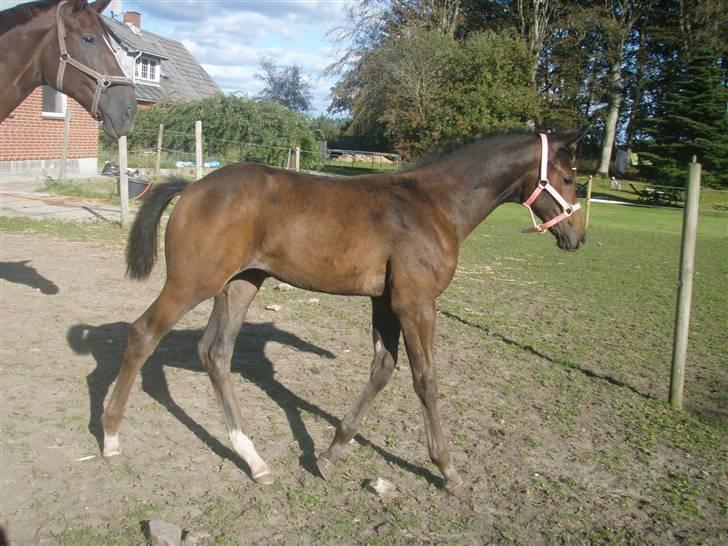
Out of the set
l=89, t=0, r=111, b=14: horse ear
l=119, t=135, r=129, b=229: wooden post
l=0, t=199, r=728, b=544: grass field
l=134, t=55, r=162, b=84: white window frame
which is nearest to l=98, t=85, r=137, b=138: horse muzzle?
l=89, t=0, r=111, b=14: horse ear

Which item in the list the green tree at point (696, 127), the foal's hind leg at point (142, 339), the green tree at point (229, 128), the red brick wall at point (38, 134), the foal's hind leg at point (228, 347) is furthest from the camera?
the green tree at point (696, 127)

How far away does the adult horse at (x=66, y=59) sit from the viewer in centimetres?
382

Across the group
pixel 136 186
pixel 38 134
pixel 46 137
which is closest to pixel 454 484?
pixel 136 186

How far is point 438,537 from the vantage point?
330cm

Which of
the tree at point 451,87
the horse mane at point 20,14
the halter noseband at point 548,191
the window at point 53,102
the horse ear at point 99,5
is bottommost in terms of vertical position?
the halter noseband at point 548,191

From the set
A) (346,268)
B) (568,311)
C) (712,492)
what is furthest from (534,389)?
(568,311)

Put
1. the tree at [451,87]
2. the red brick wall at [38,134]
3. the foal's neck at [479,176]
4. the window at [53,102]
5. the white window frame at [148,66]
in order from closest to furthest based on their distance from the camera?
the foal's neck at [479,176]
the red brick wall at [38,134]
the window at [53,102]
the tree at [451,87]
the white window frame at [148,66]

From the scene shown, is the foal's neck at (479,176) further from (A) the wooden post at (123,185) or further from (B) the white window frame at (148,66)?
(B) the white window frame at (148,66)

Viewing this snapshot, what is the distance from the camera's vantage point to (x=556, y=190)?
4293 mm

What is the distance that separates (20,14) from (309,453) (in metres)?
3.31

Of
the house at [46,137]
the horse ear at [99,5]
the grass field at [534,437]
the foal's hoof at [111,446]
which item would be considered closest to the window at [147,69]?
the house at [46,137]

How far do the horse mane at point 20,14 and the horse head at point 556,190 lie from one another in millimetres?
3306

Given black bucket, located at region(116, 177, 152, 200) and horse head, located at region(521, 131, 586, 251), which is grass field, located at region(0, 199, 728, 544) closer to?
horse head, located at region(521, 131, 586, 251)

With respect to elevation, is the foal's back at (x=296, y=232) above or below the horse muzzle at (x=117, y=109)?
below
